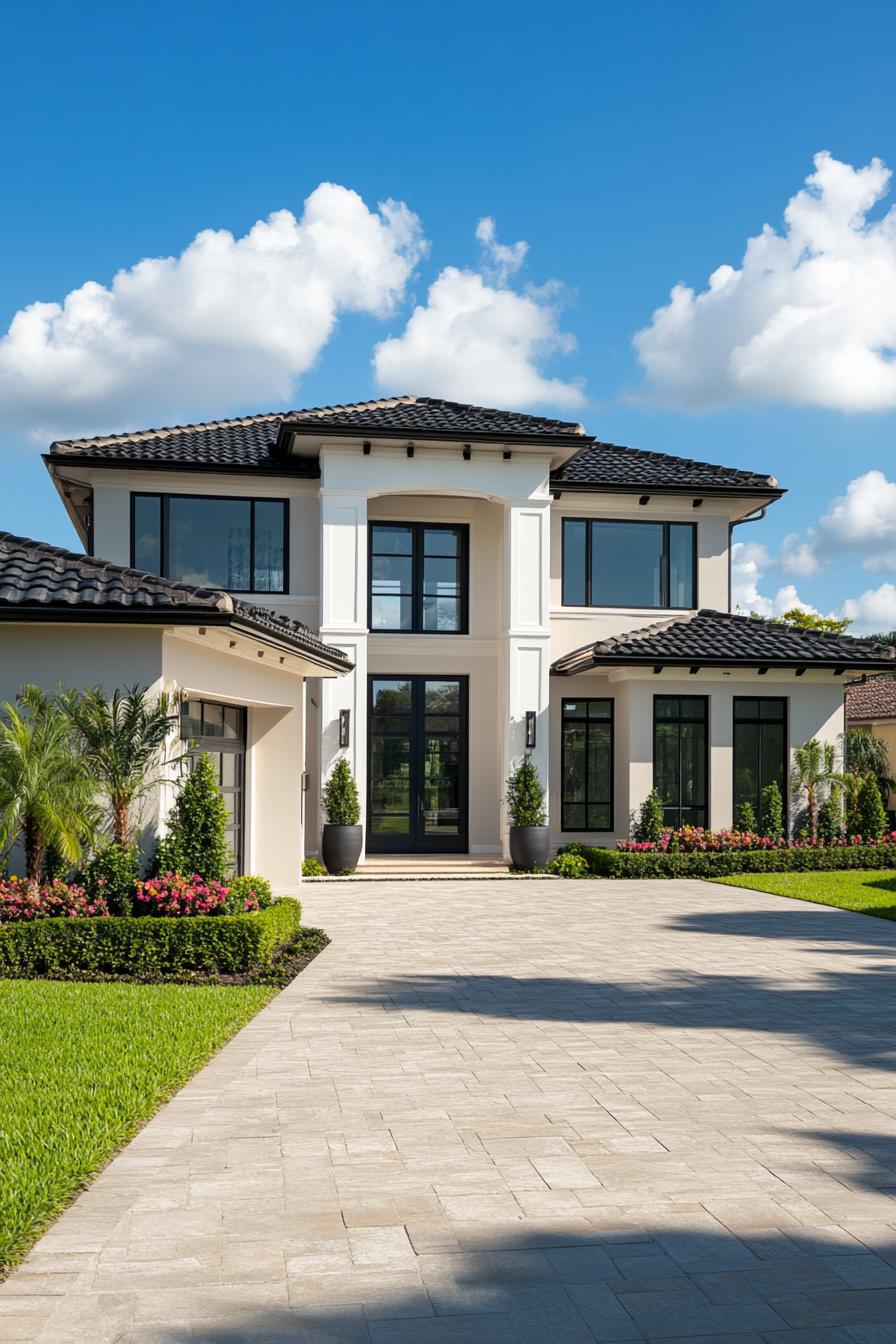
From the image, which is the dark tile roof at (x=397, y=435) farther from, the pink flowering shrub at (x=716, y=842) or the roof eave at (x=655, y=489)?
the pink flowering shrub at (x=716, y=842)

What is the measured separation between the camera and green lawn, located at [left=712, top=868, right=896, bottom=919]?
16.3 m

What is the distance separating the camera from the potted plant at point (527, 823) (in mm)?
20750

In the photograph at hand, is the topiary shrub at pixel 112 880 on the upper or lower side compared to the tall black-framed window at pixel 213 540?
lower

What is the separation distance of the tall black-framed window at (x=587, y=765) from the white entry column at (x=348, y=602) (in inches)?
169

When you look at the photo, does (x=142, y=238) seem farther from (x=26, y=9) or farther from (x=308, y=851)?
(x=308, y=851)

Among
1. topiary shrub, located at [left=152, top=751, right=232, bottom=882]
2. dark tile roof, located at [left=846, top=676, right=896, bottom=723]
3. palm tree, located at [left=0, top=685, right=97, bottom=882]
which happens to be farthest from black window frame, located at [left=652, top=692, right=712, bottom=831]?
dark tile roof, located at [left=846, top=676, right=896, bottom=723]

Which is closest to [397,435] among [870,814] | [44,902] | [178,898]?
[870,814]

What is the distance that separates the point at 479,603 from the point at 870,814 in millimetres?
8520

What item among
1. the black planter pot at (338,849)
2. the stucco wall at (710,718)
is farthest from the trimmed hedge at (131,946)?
the stucco wall at (710,718)

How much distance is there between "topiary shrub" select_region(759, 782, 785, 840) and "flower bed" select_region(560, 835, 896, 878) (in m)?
0.29

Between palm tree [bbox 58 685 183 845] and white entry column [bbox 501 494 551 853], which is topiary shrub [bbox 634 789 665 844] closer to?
white entry column [bbox 501 494 551 853]

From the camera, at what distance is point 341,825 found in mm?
20312

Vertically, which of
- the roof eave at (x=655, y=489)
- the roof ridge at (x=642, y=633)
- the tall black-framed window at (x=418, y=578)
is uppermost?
the roof eave at (x=655, y=489)

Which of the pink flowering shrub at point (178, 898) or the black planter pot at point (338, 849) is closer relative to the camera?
the pink flowering shrub at point (178, 898)
